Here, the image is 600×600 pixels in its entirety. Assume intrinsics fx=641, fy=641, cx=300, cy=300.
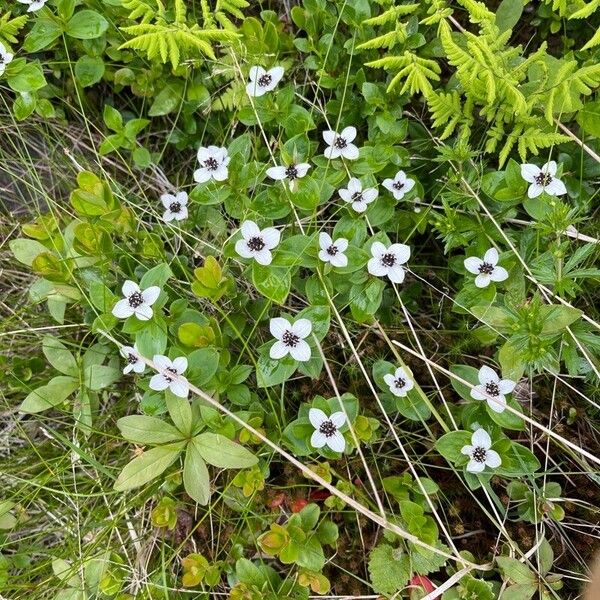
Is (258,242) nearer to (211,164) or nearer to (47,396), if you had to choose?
(211,164)

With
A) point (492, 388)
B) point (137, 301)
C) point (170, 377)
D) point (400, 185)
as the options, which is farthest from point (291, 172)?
point (492, 388)

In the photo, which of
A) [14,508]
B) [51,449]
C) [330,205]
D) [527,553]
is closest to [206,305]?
[330,205]

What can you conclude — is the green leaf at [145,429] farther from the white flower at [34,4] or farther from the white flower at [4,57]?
the white flower at [34,4]

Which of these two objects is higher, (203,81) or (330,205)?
(203,81)

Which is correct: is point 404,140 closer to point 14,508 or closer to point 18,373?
point 18,373

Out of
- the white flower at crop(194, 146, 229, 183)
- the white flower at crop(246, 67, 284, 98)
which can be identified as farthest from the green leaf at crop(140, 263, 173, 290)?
the white flower at crop(246, 67, 284, 98)

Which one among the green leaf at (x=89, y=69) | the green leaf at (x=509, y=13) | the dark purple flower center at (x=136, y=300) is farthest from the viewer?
the green leaf at (x=89, y=69)

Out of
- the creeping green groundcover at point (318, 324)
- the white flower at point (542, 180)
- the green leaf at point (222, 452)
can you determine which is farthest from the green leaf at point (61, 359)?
the white flower at point (542, 180)

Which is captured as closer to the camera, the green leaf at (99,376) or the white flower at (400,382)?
the white flower at (400,382)
